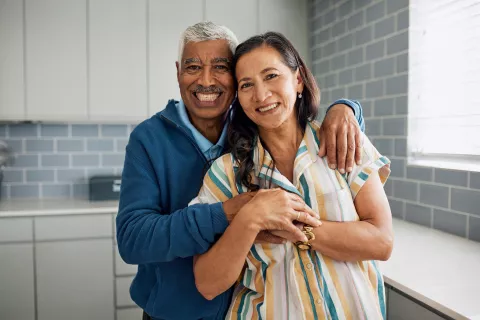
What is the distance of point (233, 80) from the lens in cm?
129

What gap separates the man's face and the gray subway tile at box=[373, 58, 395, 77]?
1371mm

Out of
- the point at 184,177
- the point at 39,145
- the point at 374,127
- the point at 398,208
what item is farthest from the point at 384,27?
the point at 39,145

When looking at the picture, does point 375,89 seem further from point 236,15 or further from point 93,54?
point 93,54

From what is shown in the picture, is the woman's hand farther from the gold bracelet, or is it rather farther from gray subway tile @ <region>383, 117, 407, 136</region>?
gray subway tile @ <region>383, 117, 407, 136</region>

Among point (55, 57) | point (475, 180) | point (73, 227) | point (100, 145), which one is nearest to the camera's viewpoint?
point (475, 180)

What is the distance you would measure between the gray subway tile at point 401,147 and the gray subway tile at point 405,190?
0.15m

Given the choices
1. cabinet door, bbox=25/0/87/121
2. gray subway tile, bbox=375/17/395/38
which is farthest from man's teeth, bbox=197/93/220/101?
cabinet door, bbox=25/0/87/121

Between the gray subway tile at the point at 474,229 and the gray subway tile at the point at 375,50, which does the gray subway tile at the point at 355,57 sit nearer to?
the gray subway tile at the point at 375,50

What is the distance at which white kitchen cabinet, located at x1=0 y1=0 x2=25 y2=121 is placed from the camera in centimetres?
276

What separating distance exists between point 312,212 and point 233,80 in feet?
1.60

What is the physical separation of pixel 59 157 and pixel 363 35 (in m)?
2.37

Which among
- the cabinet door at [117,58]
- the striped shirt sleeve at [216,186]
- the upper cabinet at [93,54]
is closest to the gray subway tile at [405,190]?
the striped shirt sleeve at [216,186]

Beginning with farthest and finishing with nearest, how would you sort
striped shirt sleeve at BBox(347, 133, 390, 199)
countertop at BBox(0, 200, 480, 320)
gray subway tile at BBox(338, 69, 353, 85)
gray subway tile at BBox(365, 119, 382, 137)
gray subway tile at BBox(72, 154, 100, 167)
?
gray subway tile at BBox(72, 154, 100, 167), gray subway tile at BBox(338, 69, 353, 85), gray subway tile at BBox(365, 119, 382, 137), countertop at BBox(0, 200, 480, 320), striped shirt sleeve at BBox(347, 133, 390, 199)

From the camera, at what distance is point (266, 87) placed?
3.64 feet
